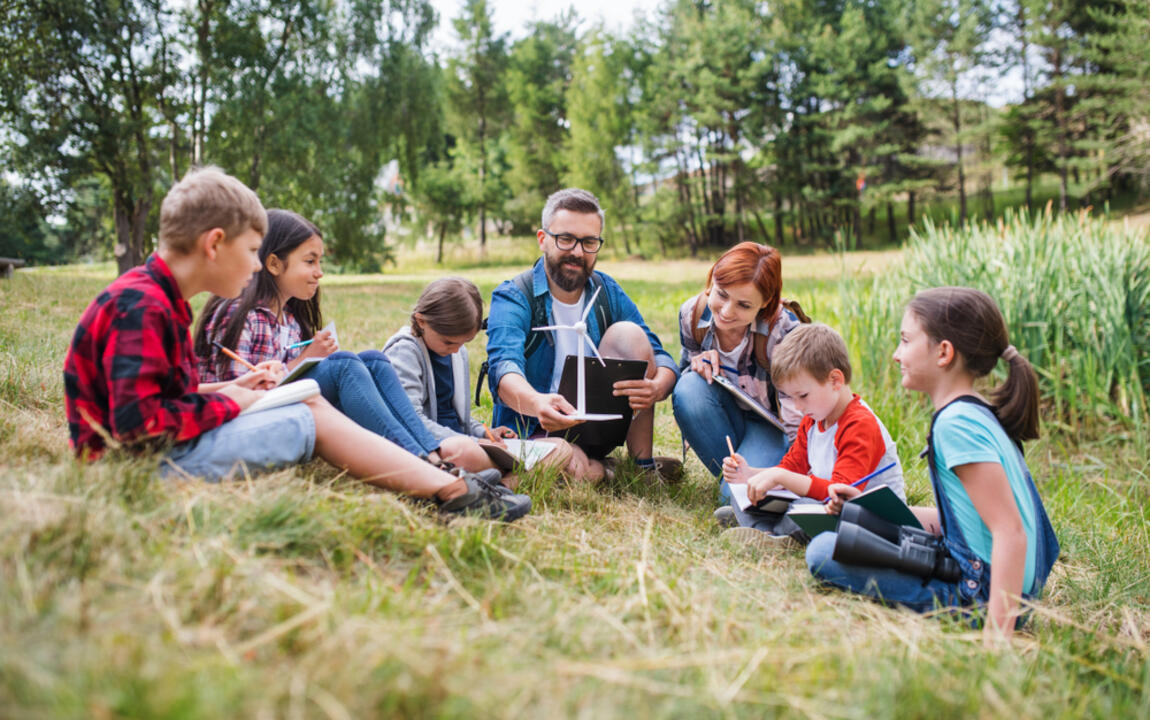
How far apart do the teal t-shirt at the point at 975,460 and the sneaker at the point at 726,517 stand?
86 centimetres

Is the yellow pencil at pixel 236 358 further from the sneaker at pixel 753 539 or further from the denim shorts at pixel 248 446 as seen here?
the sneaker at pixel 753 539

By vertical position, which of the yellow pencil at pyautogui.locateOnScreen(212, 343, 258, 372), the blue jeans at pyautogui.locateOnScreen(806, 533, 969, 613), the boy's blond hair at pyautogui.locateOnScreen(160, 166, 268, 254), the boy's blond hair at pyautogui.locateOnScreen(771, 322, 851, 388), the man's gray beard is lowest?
the blue jeans at pyautogui.locateOnScreen(806, 533, 969, 613)

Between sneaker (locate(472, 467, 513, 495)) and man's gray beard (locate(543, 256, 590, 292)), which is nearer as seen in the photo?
sneaker (locate(472, 467, 513, 495))

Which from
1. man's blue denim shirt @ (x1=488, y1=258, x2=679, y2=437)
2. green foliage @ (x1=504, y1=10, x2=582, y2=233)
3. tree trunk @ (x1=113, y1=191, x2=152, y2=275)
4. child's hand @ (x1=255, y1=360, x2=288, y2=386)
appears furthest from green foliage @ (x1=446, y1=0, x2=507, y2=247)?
child's hand @ (x1=255, y1=360, x2=288, y2=386)

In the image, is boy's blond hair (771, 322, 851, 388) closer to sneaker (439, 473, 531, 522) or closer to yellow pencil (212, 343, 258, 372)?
sneaker (439, 473, 531, 522)

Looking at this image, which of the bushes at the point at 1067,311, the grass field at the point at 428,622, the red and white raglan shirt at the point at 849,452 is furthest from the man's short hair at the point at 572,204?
the bushes at the point at 1067,311

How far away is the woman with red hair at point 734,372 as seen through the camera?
3.25 metres

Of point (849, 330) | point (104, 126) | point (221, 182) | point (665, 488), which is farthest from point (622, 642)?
point (104, 126)

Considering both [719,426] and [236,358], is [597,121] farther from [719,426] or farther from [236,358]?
[236,358]

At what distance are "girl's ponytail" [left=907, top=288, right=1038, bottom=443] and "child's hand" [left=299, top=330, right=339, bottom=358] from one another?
2.09m

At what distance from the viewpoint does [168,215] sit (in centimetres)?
204

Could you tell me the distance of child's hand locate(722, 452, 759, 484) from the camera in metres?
2.89

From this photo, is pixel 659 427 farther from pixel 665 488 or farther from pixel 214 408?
pixel 214 408

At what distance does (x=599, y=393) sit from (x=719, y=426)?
0.59 metres
